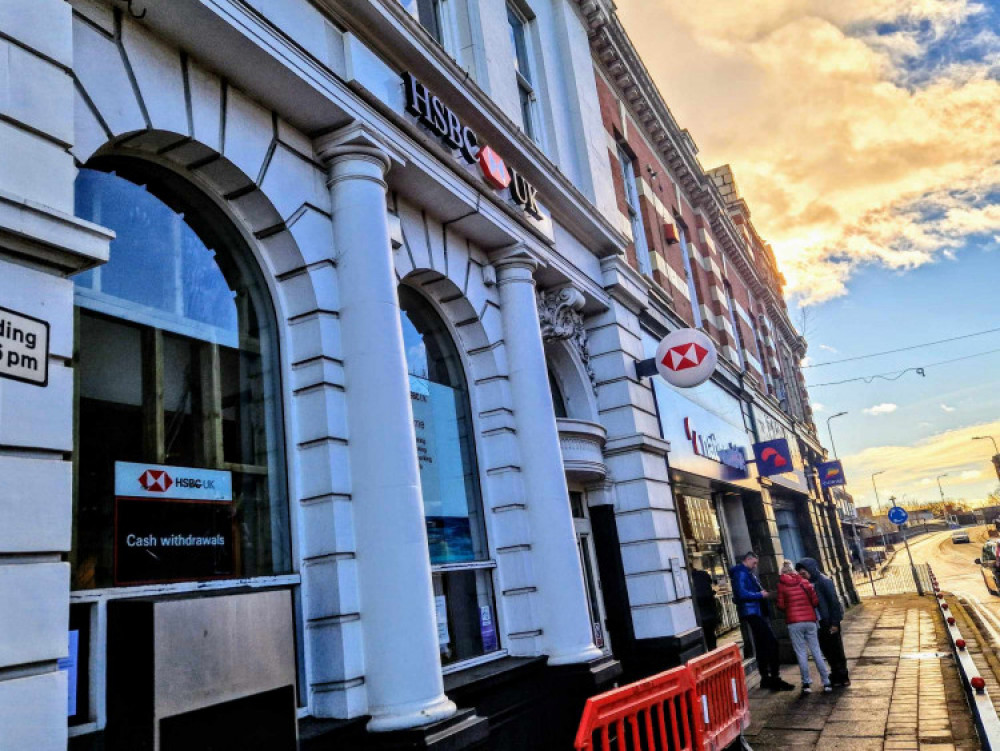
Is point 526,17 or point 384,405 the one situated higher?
point 526,17

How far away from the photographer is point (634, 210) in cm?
1446

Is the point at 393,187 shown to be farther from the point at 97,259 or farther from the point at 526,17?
the point at 526,17

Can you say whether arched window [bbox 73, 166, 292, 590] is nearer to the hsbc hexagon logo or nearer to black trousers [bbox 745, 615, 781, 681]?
the hsbc hexagon logo

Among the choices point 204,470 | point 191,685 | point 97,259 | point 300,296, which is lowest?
point 191,685

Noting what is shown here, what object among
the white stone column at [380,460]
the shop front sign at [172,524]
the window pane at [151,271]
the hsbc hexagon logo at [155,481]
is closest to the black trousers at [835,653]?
the white stone column at [380,460]

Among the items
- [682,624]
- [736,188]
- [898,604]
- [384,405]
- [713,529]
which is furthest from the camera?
[736,188]

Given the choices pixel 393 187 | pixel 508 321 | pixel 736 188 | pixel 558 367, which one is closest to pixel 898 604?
pixel 736 188

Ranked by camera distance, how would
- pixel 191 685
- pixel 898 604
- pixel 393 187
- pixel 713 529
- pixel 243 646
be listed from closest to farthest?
pixel 191 685 < pixel 243 646 < pixel 393 187 < pixel 713 529 < pixel 898 604

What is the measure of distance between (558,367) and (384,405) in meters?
5.50

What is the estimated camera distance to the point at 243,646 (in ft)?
11.7

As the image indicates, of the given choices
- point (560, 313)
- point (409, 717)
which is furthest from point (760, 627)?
point (409, 717)

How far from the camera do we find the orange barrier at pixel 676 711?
5.08 meters

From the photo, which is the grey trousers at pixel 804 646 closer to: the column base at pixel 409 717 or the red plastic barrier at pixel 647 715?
the red plastic barrier at pixel 647 715

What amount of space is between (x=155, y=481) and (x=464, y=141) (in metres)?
4.86
